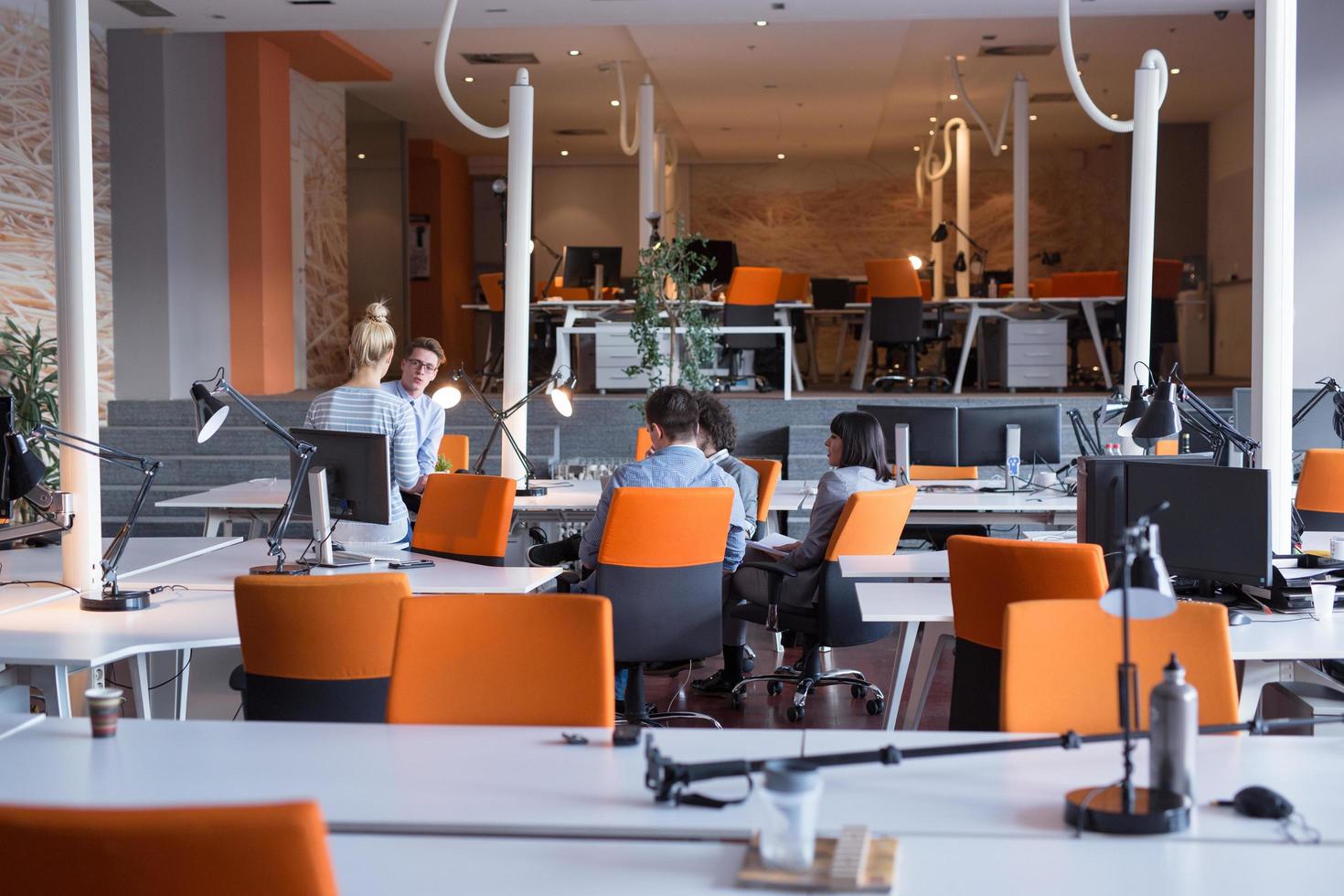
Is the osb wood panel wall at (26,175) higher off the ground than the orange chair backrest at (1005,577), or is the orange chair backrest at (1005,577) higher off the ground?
the osb wood panel wall at (26,175)

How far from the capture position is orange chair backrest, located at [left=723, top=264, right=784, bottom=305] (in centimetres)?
1114

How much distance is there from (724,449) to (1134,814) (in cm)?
386

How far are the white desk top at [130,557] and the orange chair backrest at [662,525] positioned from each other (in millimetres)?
1489

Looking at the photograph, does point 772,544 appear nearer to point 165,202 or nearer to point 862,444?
point 862,444

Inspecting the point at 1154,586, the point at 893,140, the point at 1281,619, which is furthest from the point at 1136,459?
the point at 893,140

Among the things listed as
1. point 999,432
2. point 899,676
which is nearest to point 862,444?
point 899,676

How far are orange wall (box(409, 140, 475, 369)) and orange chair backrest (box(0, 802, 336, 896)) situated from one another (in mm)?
16084

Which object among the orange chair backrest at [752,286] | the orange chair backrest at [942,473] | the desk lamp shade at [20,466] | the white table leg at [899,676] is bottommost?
the white table leg at [899,676]

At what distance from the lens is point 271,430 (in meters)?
4.08

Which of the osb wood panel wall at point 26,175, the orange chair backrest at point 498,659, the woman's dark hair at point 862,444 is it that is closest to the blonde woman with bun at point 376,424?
the woman's dark hair at point 862,444

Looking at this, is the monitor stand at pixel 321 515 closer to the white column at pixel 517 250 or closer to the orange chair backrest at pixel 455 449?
the white column at pixel 517 250

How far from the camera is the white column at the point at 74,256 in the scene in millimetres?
3762

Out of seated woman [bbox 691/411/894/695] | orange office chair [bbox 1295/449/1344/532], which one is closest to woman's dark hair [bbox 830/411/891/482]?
seated woman [bbox 691/411/894/695]

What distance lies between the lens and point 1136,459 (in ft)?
12.4
